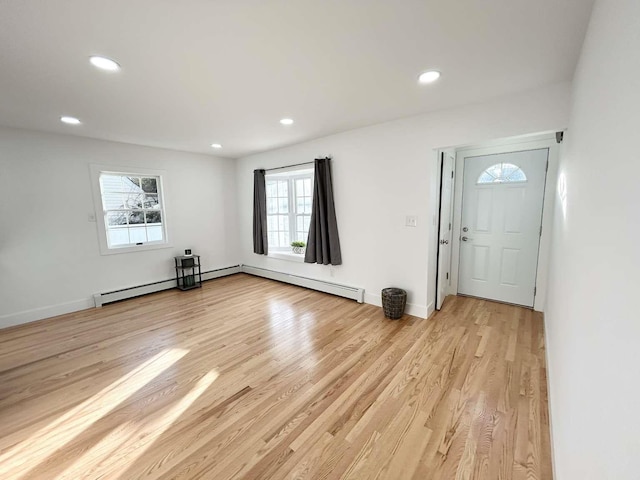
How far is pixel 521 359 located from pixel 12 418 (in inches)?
156

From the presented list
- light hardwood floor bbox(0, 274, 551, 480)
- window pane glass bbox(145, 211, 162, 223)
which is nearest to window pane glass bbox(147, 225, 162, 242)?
window pane glass bbox(145, 211, 162, 223)

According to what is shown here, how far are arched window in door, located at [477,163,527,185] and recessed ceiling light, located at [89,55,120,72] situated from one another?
409 cm

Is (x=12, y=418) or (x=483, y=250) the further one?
(x=483, y=250)

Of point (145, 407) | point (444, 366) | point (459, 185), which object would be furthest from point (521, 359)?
point (145, 407)

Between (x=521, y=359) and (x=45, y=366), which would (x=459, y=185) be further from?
(x=45, y=366)

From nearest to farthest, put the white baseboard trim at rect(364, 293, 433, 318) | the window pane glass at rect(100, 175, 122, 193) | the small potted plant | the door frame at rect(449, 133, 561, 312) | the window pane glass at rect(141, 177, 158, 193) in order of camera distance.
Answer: the door frame at rect(449, 133, 561, 312) < the white baseboard trim at rect(364, 293, 433, 318) < the window pane glass at rect(100, 175, 122, 193) < the window pane glass at rect(141, 177, 158, 193) < the small potted plant

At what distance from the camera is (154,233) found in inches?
176

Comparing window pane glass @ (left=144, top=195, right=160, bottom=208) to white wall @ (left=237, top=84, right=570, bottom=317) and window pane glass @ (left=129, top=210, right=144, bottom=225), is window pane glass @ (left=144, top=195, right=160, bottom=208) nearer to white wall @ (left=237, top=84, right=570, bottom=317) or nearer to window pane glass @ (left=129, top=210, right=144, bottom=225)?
window pane glass @ (left=129, top=210, right=144, bottom=225)

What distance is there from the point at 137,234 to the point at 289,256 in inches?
98.2

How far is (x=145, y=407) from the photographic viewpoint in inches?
74.5

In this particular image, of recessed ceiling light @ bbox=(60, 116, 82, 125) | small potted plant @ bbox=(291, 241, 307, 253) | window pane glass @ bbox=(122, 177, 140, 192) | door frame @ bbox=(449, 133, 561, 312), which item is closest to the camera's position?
recessed ceiling light @ bbox=(60, 116, 82, 125)

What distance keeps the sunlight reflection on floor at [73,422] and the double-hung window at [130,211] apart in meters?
2.50

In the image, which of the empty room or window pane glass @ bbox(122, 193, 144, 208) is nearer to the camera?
the empty room

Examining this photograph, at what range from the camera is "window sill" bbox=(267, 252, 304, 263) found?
4.63m
